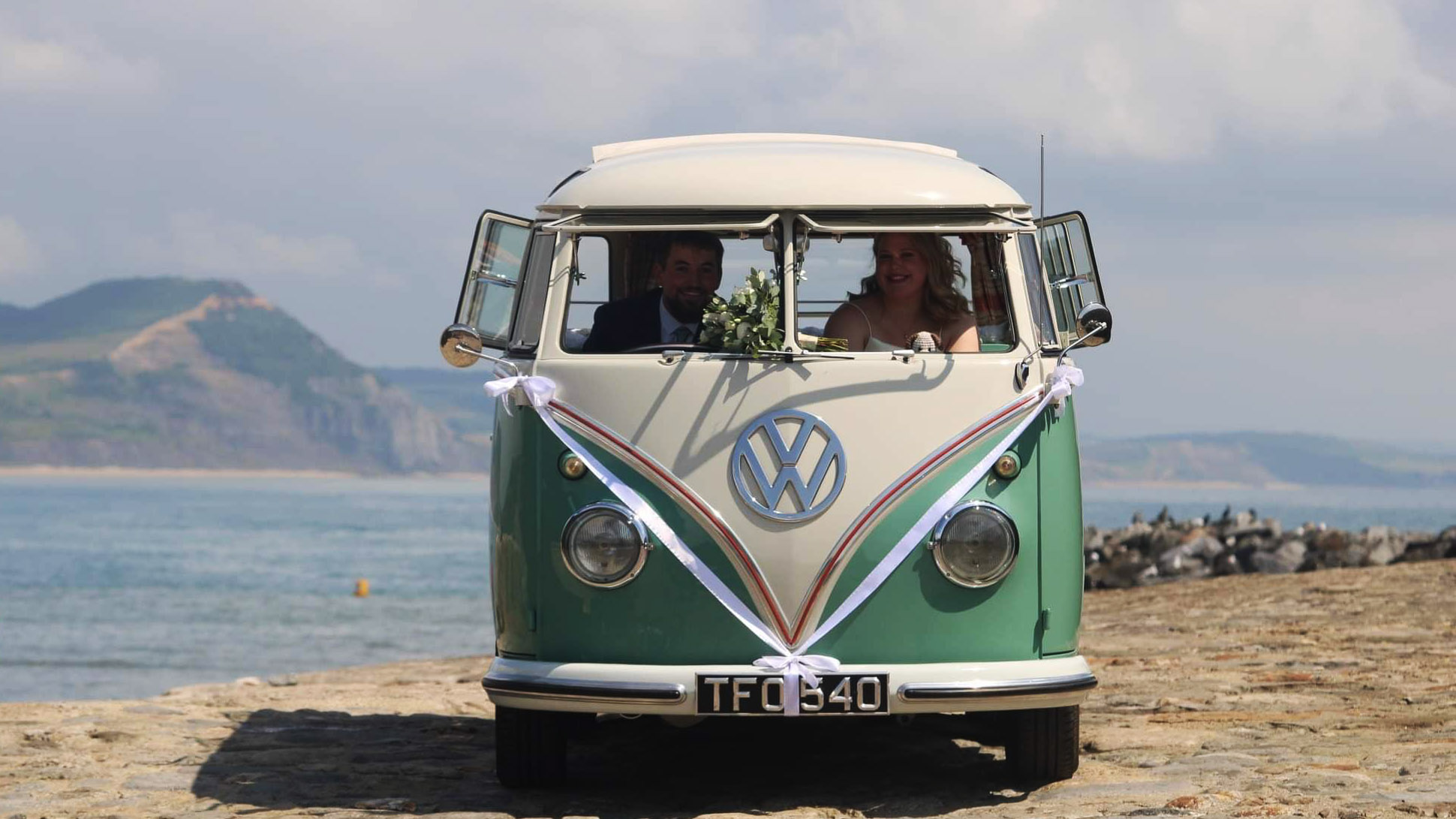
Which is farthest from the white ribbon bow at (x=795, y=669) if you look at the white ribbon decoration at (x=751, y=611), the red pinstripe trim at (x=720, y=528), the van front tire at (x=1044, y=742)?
the van front tire at (x=1044, y=742)

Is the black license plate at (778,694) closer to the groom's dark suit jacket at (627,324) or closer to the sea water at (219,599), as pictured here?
the groom's dark suit jacket at (627,324)

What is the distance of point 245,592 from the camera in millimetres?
40312

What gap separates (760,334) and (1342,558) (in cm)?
1277

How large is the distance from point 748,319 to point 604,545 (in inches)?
38.6

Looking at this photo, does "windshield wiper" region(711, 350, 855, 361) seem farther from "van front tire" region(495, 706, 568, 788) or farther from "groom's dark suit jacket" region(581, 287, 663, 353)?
"van front tire" region(495, 706, 568, 788)

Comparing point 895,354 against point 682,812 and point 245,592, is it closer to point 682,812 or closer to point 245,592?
point 682,812

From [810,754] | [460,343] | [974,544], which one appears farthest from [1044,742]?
[460,343]

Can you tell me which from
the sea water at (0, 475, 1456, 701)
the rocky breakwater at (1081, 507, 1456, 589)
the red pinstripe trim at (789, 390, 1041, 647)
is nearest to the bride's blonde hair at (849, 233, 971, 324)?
the red pinstripe trim at (789, 390, 1041, 647)

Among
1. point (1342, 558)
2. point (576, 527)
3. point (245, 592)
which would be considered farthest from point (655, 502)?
point (245, 592)

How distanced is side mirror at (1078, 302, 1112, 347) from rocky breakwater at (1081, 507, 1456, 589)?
38.2 ft

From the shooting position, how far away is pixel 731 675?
6.38 m

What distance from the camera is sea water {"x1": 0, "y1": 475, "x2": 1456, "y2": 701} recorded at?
2520cm

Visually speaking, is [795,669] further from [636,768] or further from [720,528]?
[636,768]

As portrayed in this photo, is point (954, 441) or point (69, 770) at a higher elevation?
point (954, 441)
